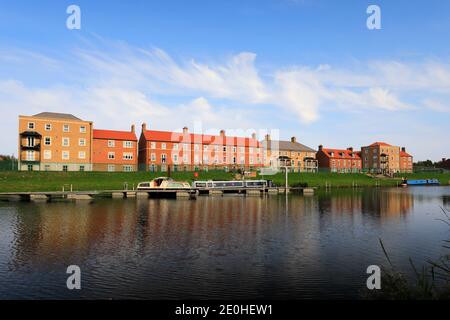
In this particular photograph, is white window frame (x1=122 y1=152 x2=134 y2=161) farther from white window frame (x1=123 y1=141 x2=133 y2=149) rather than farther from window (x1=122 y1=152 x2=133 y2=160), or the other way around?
white window frame (x1=123 y1=141 x2=133 y2=149)

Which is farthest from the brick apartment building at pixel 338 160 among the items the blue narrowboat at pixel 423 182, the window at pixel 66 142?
the window at pixel 66 142

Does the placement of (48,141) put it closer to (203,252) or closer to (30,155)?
(30,155)

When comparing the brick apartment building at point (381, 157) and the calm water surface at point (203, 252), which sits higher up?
the brick apartment building at point (381, 157)

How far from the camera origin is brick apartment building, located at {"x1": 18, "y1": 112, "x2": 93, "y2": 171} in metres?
72.9

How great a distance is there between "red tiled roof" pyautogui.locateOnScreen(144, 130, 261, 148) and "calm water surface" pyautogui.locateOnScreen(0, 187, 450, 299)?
58906 mm

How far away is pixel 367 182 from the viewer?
326 ft

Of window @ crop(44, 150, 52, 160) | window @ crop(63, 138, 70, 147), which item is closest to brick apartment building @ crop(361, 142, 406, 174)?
window @ crop(63, 138, 70, 147)

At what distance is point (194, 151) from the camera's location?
96.1 m

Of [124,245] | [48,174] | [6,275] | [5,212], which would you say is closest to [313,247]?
[124,245]

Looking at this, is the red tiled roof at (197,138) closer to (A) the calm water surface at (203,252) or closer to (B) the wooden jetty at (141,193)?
(B) the wooden jetty at (141,193)

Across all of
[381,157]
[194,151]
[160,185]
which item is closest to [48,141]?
[160,185]

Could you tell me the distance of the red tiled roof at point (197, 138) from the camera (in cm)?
9333
